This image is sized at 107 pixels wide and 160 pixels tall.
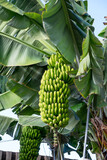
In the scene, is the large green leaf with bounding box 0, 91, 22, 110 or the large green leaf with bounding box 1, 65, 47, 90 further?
the large green leaf with bounding box 0, 91, 22, 110

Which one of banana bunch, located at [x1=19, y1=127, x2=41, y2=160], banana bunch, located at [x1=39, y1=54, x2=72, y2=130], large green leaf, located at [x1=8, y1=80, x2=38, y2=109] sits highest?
banana bunch, located at [x1=39, y1=54, x2=72, y2=130]

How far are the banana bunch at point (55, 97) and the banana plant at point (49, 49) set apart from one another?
12 cm

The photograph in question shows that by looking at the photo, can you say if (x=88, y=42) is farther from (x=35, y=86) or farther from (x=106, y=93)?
(x=35, y=86)

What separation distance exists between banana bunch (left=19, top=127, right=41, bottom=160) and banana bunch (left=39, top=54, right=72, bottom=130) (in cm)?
188

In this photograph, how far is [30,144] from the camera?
4020 mm

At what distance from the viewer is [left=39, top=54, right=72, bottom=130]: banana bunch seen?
219cm

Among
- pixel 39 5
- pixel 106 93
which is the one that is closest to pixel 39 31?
pixel 39 5

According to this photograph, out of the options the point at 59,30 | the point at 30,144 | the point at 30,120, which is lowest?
the point at 30,144

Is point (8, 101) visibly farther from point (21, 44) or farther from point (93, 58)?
point (93, 58)

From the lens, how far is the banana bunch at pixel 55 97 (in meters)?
2.19

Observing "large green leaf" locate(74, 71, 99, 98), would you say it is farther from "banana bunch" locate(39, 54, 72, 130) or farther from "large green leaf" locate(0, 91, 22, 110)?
"large green leaf" locate(0, 91, 22, 110)

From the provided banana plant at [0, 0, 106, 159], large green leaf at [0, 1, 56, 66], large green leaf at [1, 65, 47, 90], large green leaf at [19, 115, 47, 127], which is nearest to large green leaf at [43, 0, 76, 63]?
banana plant at [0, 0, 106, 159]

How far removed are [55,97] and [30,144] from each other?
2.04 meters

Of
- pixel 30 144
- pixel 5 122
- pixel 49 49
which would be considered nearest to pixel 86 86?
pixel 49 49
